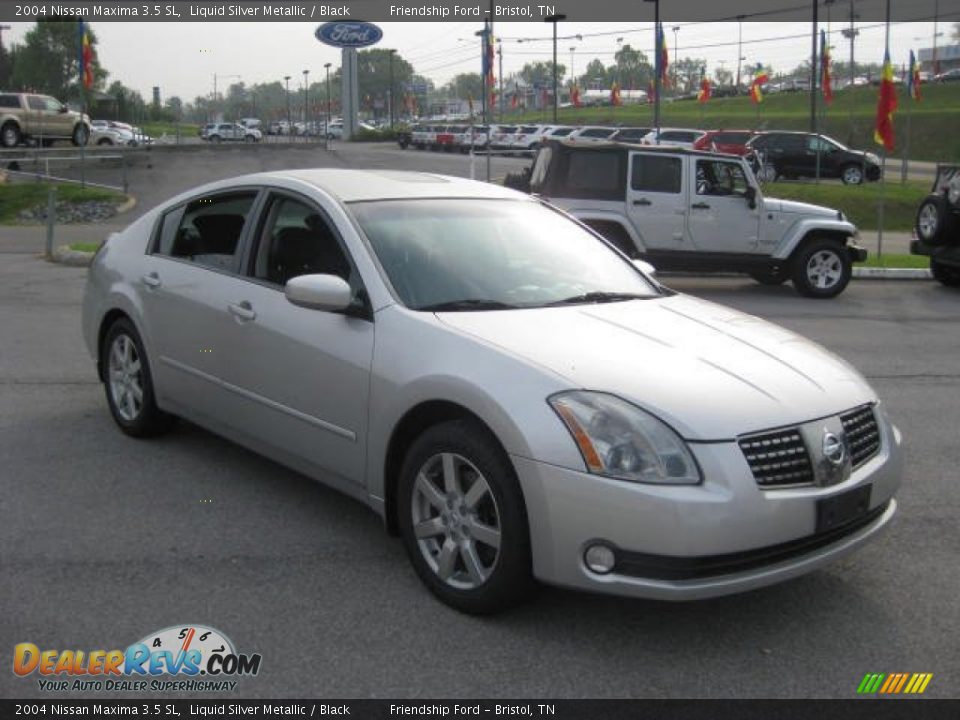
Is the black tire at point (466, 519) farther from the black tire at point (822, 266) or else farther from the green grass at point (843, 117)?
the green grass at point (843, 117)

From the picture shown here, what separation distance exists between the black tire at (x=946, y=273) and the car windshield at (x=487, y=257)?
11508 millimetres

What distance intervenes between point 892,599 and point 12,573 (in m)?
3.51

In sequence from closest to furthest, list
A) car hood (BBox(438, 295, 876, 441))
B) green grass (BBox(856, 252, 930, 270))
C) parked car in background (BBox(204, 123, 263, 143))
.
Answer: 1. car hood (BBox(438, 295, 876, 441))
2. green grass (BBox(856, 252, 930, 270))
3. parked car in background (BBox(204, 123, 263, 143))

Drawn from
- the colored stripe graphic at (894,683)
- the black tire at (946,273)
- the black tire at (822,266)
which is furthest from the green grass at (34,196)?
the colored stripe graphic at (894,683)

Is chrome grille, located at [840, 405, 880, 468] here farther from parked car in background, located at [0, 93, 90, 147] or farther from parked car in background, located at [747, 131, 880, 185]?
parked car in background, located at [0, 93, 90, 147]

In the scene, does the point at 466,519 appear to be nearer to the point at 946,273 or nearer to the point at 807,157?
the point at 946,273

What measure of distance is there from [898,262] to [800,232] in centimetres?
441

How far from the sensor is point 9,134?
38594 millimetres

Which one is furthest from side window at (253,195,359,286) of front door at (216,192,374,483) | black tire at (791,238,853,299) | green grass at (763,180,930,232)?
green grass at (763,180,930,232)

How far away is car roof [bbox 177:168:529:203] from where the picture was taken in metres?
5.11

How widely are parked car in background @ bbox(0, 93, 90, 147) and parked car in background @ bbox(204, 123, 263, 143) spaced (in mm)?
32204

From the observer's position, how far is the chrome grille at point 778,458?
11.8 ft

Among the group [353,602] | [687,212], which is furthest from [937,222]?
[353,602]
